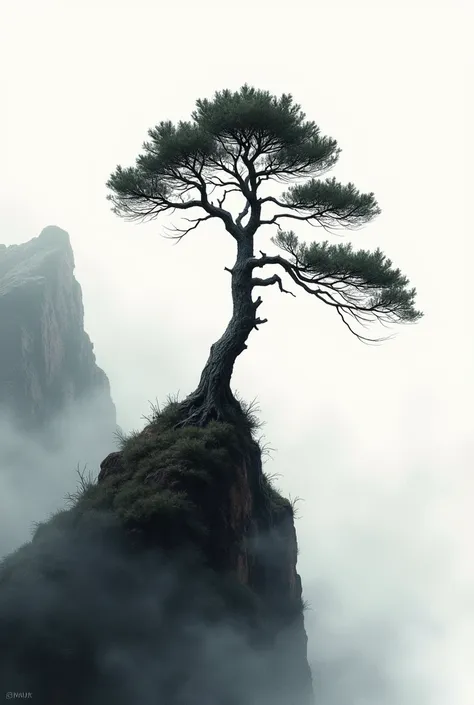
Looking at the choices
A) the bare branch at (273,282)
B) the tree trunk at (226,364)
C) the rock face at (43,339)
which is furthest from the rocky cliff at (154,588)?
the rock face at (43,339)

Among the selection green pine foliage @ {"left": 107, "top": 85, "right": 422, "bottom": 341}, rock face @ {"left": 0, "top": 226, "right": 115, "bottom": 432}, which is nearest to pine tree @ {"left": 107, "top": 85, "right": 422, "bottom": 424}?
green pine foliage @ {"left": 107, "top": 85, "right": 422, "bottom": 341}

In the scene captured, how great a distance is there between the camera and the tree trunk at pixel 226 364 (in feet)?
38.9

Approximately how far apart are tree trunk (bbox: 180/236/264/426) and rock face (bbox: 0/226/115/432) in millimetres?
64924

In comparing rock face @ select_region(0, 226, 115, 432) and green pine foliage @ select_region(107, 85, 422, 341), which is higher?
rock face @ select_region(0, 226, 115, 432)

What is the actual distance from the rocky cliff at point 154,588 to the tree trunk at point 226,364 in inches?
15.3

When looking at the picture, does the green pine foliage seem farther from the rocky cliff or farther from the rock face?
the rock face

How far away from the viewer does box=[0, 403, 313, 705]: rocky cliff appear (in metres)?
7.50

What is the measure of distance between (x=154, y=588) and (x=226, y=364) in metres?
5.28

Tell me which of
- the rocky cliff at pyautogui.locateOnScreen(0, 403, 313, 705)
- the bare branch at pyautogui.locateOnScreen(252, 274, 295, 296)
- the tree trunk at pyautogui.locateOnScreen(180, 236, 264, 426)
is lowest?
the rocky cliff at pyautogui.locateOnScreen(0, 403, 313, 705)

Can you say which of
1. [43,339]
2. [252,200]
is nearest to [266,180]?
[252,200]

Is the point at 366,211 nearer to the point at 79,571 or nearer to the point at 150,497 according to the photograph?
the point at 150,497

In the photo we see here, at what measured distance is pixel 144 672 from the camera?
791 cm

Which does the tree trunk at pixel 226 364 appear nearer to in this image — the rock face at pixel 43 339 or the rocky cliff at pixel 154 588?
the rocky cliff at pixel 154 588

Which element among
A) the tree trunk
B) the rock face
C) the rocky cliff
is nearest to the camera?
the rocky cliff
